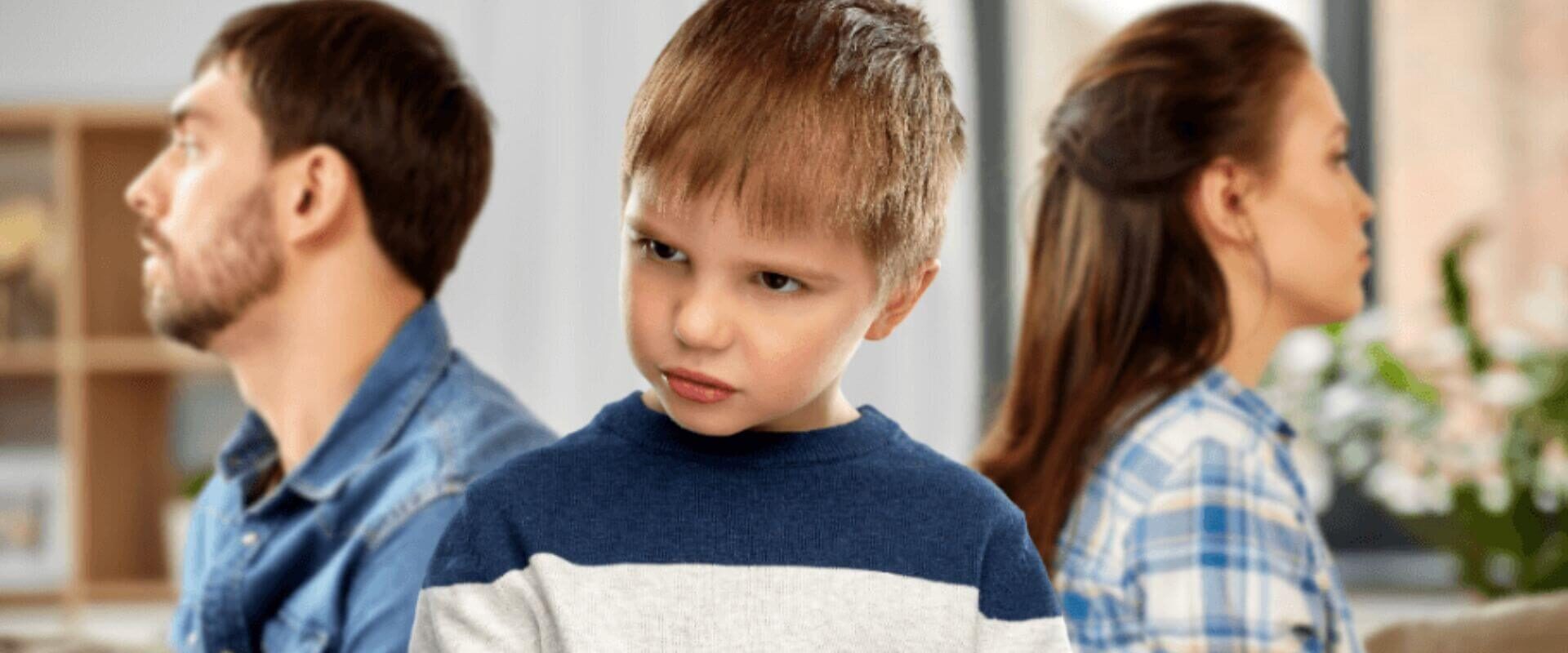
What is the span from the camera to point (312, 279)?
1328 mm

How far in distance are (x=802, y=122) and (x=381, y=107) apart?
767 millimetres

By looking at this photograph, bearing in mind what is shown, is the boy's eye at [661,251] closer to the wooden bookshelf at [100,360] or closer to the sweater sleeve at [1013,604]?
the sweater sleeve at [1013,604]

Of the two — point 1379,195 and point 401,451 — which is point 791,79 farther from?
point 1379,195

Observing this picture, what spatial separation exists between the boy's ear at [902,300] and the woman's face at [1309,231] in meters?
0.57

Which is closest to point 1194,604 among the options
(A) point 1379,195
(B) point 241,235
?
(B) point 241,235

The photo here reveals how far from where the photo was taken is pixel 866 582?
73 cm

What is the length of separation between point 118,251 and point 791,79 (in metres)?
3.41

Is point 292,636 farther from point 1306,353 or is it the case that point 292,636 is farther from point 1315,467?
point 1315,467

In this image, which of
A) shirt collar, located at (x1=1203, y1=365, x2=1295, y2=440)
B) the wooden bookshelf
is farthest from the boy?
the wooden bookshelf

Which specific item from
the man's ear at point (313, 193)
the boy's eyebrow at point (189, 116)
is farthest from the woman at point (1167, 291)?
the boy's eyebrow at point (189, 116)

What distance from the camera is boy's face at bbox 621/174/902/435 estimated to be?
69cm

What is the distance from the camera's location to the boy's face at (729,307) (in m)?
0.69

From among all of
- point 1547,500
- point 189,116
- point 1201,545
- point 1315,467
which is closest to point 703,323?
point 1201,545

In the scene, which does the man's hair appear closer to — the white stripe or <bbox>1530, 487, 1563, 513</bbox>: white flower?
the white stripe
